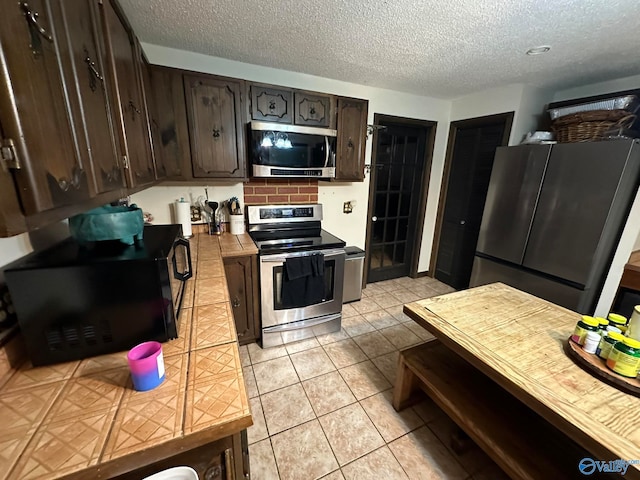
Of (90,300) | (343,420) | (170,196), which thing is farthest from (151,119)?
(343,420)

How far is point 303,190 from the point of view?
270 cm

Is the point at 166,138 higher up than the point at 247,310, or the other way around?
the point at 166,138

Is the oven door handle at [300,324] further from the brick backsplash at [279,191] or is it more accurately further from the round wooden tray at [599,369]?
the round wooden tray at [599,369]

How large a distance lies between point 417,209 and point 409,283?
3.49ft

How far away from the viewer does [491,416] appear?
1254 millimetres

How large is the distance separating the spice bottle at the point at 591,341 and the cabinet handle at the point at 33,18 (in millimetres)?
2031

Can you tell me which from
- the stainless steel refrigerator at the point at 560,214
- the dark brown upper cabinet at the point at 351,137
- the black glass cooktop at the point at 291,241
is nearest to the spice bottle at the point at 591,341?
the stainless steel refrigerator at the point at 560,214

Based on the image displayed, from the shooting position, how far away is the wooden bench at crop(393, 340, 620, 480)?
1.06 m

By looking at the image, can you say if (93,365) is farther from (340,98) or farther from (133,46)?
(340,98)

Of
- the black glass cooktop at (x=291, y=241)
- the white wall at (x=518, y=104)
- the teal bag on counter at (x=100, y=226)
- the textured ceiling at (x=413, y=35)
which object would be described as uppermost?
the textured ceiling at (x=413, y=35)

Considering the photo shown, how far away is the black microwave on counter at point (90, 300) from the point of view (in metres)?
0.75

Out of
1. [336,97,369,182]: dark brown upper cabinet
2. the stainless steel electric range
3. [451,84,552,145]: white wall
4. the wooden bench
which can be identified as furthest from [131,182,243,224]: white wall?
[451,84,552,145]: white wall

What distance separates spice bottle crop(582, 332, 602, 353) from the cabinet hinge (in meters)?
1.89

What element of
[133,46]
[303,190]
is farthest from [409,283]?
[133,46]
